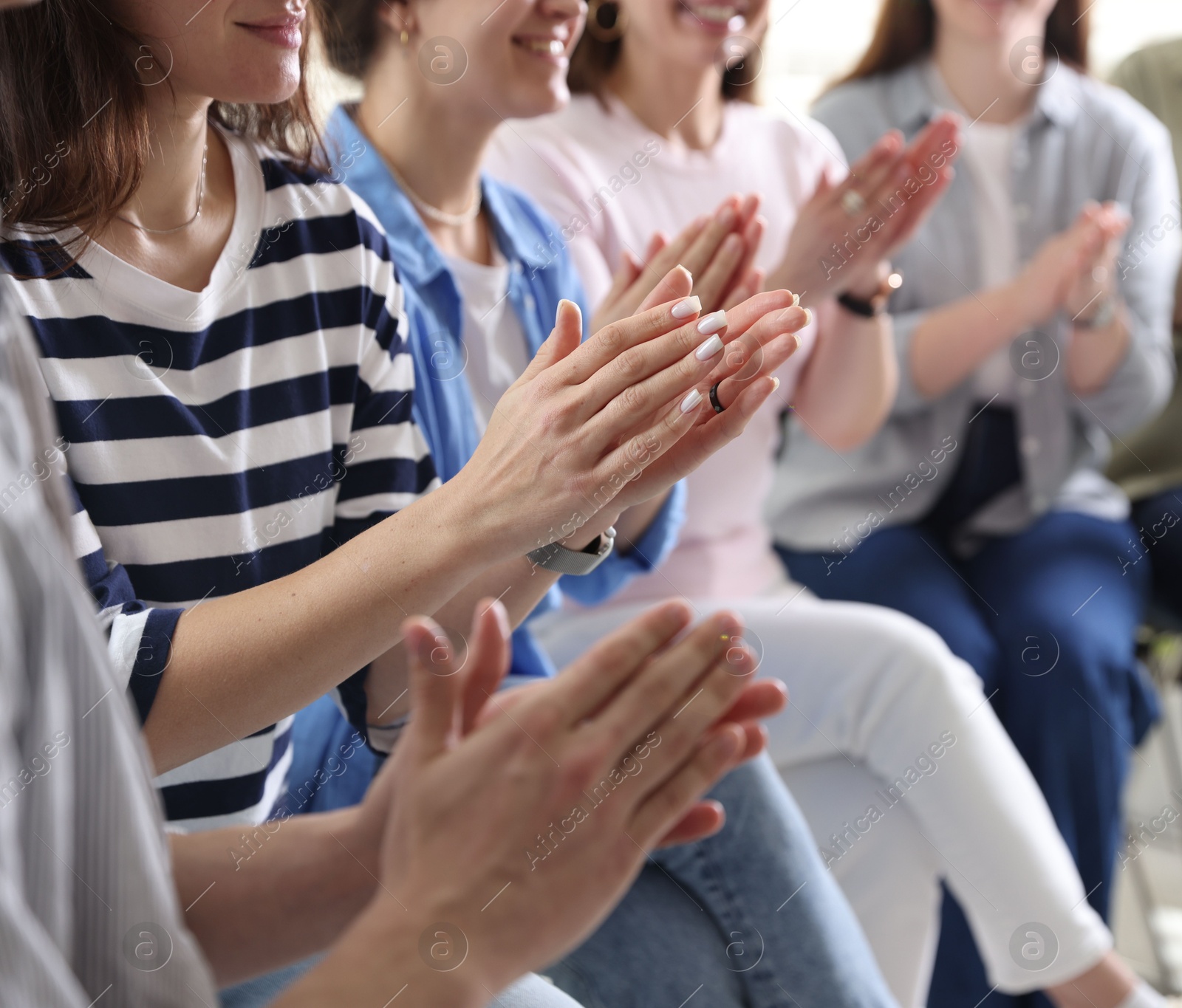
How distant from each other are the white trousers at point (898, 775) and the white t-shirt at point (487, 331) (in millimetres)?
222

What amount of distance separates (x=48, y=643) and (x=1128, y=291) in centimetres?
140

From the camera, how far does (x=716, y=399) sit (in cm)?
68

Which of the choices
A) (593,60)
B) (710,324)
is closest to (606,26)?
(593,60)

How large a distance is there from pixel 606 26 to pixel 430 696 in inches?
40.0

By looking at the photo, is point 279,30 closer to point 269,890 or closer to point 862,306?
point 269,890

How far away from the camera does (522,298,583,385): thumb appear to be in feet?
2.20

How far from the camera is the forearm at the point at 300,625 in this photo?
0.64 meters

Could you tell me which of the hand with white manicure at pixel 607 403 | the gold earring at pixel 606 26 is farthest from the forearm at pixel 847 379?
the hand with white manicure at pixel 607 403

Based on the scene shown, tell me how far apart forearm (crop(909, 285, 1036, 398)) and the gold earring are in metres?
0.48

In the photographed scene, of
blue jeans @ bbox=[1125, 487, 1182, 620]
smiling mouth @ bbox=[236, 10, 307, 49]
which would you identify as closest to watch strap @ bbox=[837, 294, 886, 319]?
blue jeans @ bbox=[1125, 487, 1182, 620]

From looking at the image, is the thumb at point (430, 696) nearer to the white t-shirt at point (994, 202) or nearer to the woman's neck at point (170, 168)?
the woman's neck at point (170, 168)

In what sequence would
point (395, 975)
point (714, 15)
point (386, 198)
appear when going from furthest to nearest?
point (714, 15)
point (386, 198)
point (395, 975)

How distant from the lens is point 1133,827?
164 centimetres

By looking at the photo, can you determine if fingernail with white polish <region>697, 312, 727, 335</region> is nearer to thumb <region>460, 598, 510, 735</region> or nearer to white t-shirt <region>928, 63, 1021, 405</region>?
thumb <region>460, 598, 510, 735</region>
